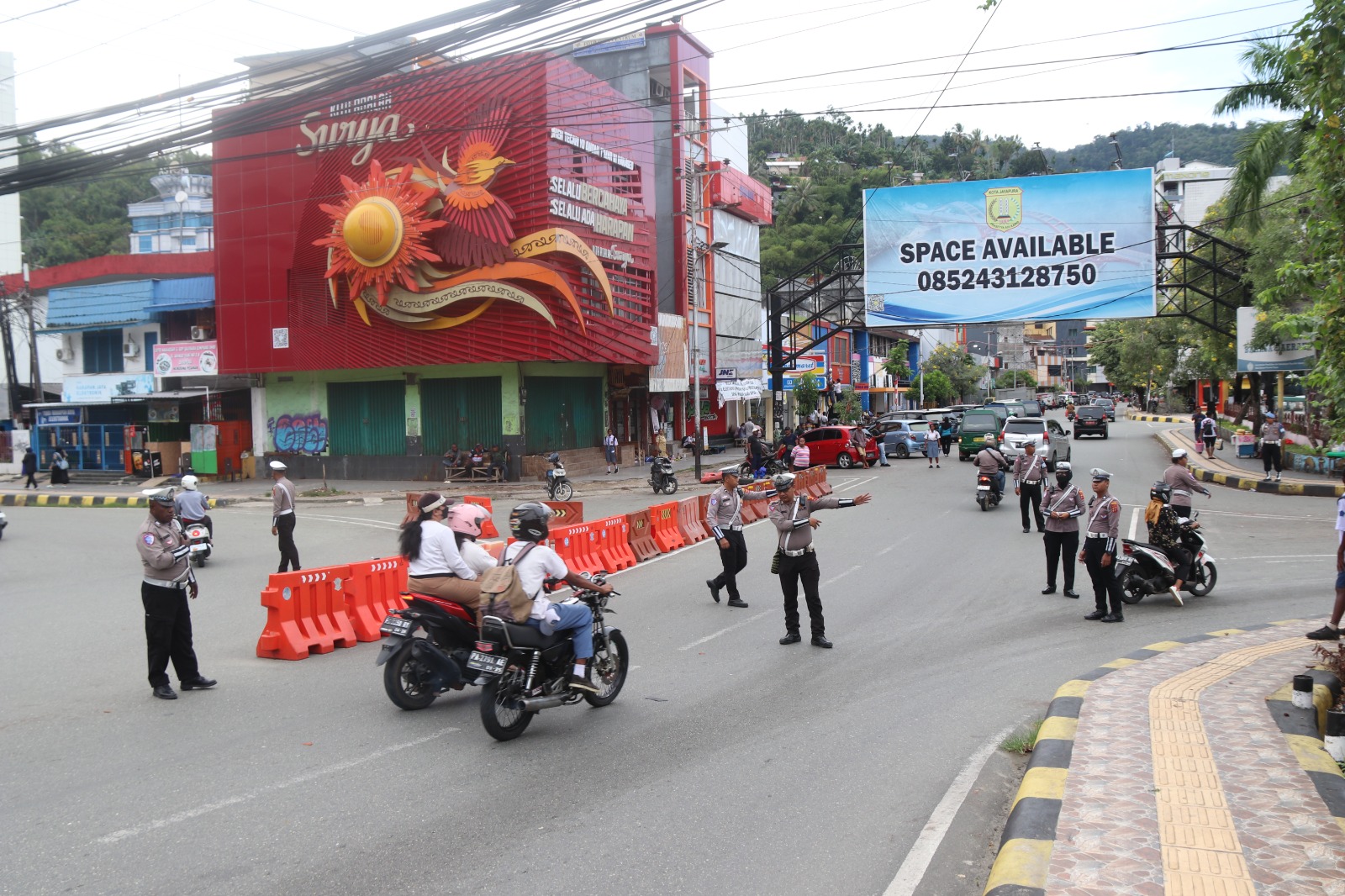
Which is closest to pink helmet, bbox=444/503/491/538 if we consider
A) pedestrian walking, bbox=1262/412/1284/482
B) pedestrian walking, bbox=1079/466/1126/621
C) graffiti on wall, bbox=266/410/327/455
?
pedestrian walking, bbox=1079/466/1126/621

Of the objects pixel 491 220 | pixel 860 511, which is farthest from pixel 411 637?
→ pixel 491 220

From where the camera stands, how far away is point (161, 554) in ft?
28.5

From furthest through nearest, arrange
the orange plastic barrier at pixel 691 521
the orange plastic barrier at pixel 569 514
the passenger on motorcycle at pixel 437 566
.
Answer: the orange plastic barrier at pixel 691 521 → the orange plastic barrier at pixel 569 514 → the passenger on motorcycle at pixel 437 566

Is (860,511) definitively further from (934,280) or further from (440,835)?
(440,835)

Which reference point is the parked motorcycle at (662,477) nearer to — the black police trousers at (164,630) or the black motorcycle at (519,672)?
the black police trousers at (164,630)

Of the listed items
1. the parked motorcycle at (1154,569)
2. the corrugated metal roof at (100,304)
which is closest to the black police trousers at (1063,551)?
the parked motorcycle at (1154,569)

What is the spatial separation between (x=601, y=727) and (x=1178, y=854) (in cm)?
410

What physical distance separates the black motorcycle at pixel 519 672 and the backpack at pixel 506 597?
0.23 feet

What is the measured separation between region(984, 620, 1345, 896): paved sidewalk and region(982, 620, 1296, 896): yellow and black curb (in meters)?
0.01

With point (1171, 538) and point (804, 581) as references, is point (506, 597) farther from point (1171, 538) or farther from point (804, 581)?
point (1171, 538)

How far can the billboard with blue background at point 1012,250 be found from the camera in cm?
3416

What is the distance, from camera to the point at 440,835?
5645mm

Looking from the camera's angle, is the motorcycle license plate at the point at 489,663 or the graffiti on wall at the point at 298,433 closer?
the motorcycle license plate at the point at 489,663

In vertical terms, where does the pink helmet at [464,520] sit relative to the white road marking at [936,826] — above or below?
above
